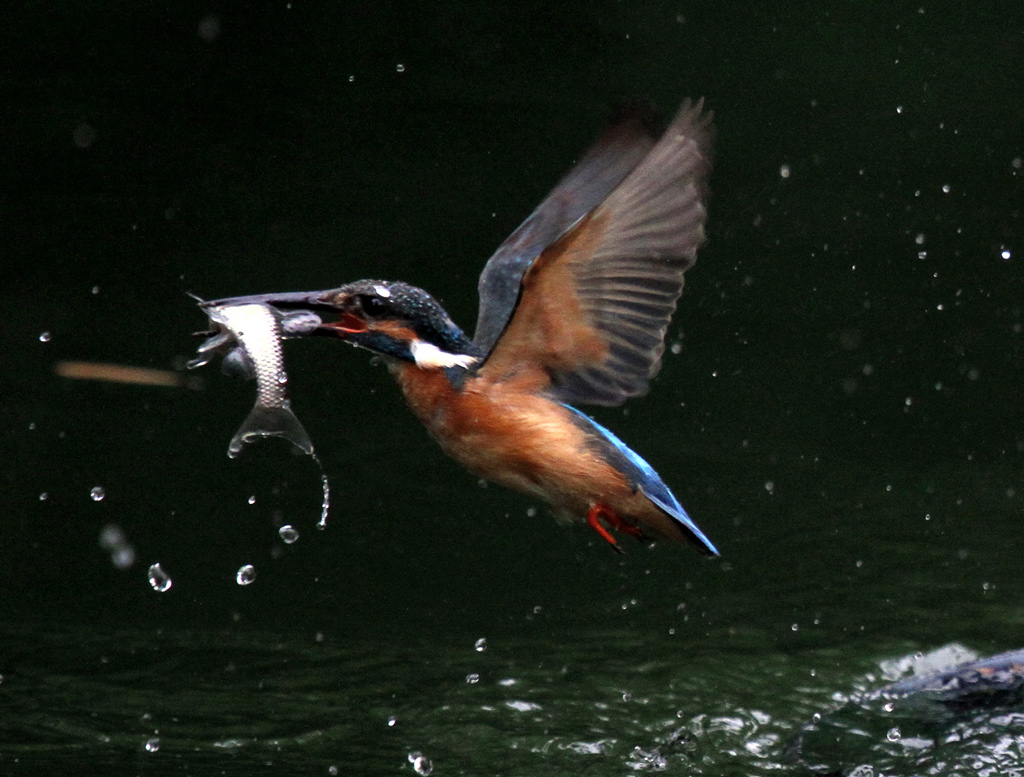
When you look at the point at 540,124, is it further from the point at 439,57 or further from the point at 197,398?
the point at 197,398

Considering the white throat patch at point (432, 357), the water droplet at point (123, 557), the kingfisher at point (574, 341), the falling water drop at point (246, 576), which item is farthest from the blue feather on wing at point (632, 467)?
the water droplet at point (123, 557)

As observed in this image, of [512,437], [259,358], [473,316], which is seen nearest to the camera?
[259,358]

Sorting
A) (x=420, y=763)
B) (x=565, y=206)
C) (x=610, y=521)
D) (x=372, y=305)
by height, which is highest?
(x=565, y=206)

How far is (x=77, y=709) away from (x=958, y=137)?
14.3ft

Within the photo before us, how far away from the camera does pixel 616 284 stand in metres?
2.99

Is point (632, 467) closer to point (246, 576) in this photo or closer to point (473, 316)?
point (246, 576)

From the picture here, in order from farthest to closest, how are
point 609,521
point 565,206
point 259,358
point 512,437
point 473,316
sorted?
point 473,316, point 565,206, point 609,521, point 512,437, point 259,358

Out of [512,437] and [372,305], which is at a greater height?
[372,305]

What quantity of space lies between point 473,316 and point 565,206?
6.24ft

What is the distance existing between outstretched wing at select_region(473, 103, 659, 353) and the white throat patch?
86mm

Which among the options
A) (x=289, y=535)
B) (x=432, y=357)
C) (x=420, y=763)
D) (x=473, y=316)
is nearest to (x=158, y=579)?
(x=289, y=535)

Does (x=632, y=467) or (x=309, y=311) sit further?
(x=632, y=467)

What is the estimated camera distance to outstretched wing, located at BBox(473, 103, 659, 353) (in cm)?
320

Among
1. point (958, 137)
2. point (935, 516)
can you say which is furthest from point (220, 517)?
point (958, 137)
